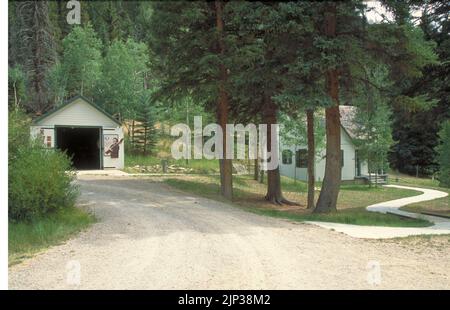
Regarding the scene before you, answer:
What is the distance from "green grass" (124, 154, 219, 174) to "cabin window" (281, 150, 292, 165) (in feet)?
18.8

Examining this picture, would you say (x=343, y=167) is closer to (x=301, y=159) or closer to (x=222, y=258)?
(x=301, y=159)

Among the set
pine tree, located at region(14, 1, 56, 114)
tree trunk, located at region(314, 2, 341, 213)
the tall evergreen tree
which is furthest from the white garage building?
tree trunk, located at region(314, 2, 341, 213)

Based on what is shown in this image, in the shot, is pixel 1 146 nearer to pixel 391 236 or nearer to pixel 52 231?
pixel 52 231

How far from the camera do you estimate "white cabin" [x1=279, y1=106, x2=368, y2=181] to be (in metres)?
39.2

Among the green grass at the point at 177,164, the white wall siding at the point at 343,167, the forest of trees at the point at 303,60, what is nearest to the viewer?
the forest of trees at the point at 303,60

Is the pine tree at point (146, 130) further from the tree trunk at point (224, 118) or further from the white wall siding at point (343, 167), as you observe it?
the tree trunk at point (224, 118)

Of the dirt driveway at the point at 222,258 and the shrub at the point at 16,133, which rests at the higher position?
the shrub at the point at 16,133

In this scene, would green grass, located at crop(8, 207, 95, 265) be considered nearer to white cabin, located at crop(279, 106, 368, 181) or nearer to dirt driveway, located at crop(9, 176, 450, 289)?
dirt driveway, located at crop(9, 176, 450, 289)

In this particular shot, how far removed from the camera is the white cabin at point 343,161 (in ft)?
128

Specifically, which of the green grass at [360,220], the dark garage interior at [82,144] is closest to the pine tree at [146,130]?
the dark garage interior at [82,144]

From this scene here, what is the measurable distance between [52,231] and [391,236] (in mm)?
7832

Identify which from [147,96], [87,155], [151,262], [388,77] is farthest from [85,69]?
[151,262]

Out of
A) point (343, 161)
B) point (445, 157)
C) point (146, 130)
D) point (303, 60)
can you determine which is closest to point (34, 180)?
point (303, 60)

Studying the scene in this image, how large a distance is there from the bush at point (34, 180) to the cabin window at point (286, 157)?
28140mm
